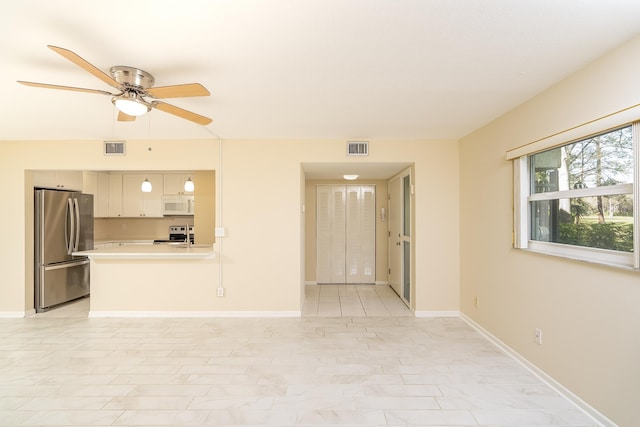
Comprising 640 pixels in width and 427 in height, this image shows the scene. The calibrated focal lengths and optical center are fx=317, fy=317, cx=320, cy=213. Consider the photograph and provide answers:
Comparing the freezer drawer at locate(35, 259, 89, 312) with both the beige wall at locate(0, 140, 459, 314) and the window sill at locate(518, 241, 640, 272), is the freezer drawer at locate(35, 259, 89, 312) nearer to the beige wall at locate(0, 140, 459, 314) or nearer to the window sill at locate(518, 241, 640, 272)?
the beige wall at locate(0, 140, 459, 314)

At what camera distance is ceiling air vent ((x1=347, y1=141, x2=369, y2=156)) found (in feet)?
13.5

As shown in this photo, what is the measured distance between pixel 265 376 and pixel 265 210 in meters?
2.10

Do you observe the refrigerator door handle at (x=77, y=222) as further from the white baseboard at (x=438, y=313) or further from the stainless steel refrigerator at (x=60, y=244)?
the white baseboard at (x=438, y=313)

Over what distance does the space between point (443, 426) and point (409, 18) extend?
A: 7.85 feet

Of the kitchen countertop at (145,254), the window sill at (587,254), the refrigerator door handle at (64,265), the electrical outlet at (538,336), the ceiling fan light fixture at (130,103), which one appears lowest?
the electrical outlet at (538,336)

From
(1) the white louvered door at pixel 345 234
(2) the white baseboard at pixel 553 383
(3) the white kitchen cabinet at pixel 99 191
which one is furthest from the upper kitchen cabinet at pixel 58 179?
(2) the white baseboard at pixel 553 383

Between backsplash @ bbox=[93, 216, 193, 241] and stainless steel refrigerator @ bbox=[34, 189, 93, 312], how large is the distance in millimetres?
1542

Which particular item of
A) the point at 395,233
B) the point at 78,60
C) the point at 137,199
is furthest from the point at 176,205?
the point at 78,60

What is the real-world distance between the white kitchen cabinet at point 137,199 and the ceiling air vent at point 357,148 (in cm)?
424

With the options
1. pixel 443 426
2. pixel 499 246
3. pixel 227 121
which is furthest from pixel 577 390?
pixel 227 121

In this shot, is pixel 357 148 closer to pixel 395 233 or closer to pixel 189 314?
pixel 395 233

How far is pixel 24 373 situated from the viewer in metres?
2.67

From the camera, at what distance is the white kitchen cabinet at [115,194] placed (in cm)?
631

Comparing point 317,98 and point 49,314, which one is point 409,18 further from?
point 49,314
